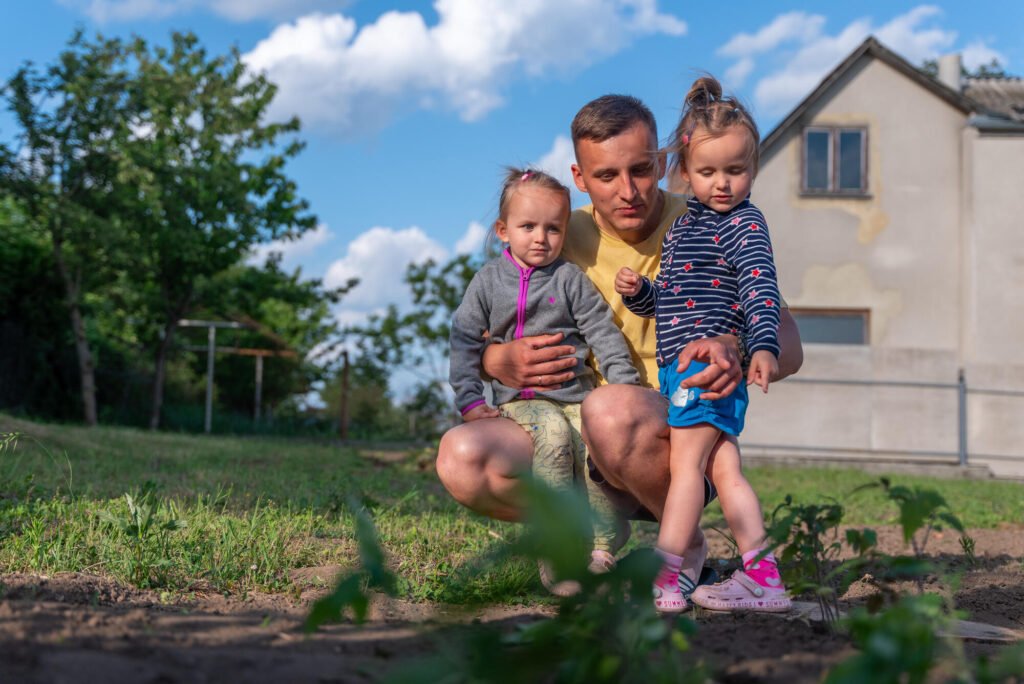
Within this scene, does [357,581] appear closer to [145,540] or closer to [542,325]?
[145,540]

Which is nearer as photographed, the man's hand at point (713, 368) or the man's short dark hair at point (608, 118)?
the man's hand at point (713, 368)

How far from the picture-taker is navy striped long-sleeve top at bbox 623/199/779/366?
2.61 m

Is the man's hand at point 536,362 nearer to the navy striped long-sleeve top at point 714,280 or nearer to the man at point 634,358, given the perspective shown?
the man at point 634,358

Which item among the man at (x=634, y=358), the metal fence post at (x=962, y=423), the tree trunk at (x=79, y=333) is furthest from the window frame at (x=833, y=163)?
the tree trunk at (x=79, y=333)

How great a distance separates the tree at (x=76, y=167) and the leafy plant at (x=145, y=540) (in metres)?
13.3

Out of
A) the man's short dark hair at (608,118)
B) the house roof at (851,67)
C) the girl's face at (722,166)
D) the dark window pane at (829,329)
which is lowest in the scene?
the girl's face at (722,166)

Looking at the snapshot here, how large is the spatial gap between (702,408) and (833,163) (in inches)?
499

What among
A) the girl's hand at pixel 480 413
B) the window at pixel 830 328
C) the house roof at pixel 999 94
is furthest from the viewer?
the house roof at pixel 999 94

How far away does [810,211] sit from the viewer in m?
14.0

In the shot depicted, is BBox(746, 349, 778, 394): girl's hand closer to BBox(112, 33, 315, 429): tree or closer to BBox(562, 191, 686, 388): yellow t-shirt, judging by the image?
BBox(562, 191, 686, 388): yellow t-shirt

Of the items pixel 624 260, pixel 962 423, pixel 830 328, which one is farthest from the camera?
pixel 830 328

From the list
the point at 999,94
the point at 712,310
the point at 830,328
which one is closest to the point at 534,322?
the point at 712,310

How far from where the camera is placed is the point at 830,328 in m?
14.2

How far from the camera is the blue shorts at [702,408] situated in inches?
102
